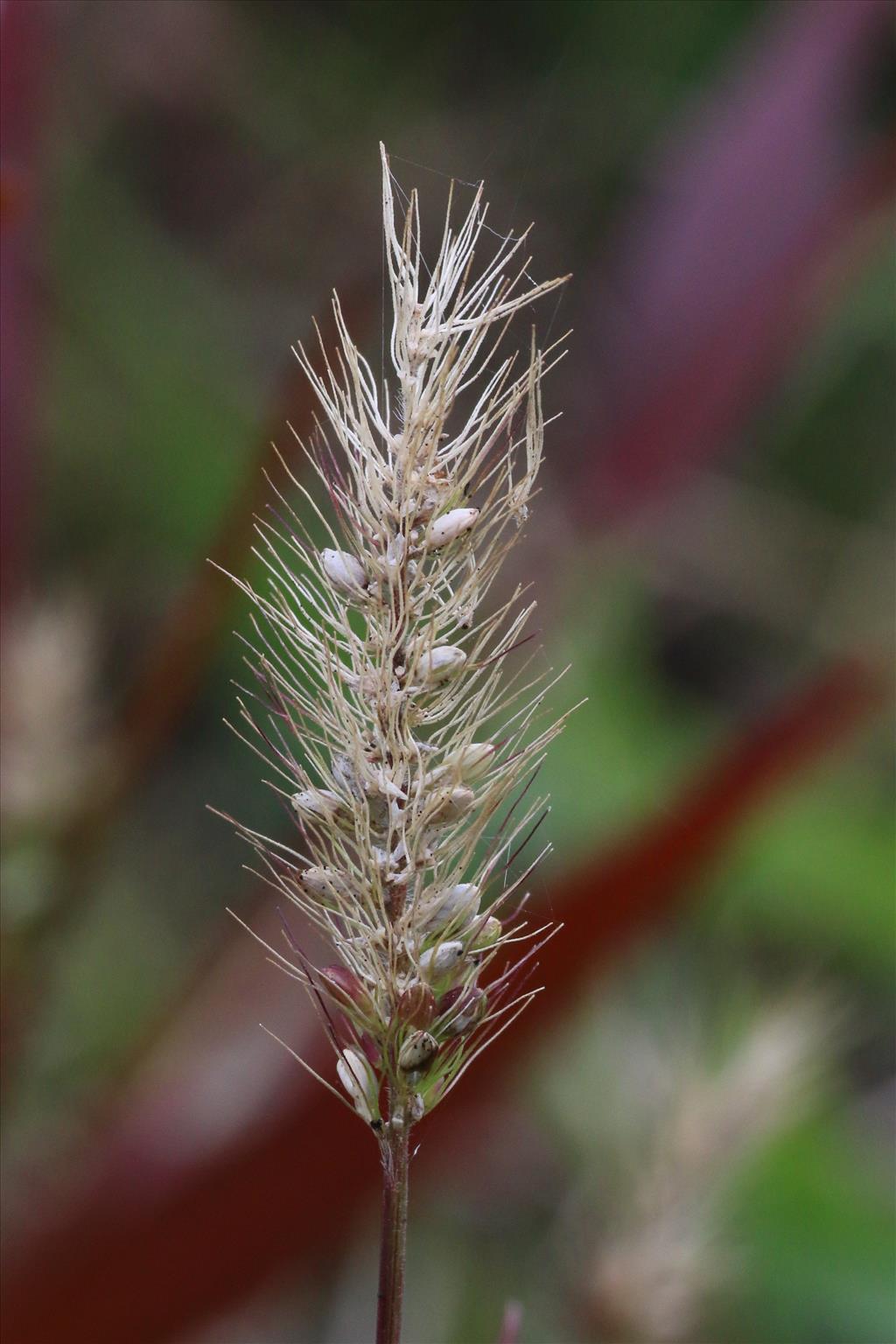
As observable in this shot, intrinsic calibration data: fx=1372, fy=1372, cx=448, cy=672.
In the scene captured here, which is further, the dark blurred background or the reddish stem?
the dark blurred background

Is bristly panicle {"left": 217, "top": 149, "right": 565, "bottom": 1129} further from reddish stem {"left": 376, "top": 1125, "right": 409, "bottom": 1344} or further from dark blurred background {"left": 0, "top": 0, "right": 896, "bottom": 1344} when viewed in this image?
dark blurred background {"left": 0, "top": 0, "right": 896, "bottom": 1344}

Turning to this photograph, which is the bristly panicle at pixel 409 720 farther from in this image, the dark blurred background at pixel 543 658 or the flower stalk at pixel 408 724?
the dark blurred background at pixel 543 658

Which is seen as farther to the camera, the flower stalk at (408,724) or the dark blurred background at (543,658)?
the dark blurred background at (543,658)

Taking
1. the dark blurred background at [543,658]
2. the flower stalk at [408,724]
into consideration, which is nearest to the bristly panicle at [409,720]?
the flower stalk at [408,724]

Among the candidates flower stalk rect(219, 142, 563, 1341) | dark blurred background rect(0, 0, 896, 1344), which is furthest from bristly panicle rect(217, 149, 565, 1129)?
Answer: dark blurred background rect(0, 0, 896, 1344)

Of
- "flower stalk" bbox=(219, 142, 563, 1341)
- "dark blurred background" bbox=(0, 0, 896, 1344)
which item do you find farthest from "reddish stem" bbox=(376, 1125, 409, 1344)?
"dark blurred background" bbox=(0, 0, 896, 1344)

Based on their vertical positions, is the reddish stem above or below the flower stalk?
below

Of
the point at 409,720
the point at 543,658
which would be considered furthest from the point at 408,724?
the point at 543,658

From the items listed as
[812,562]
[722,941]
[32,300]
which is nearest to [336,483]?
[32,300]
